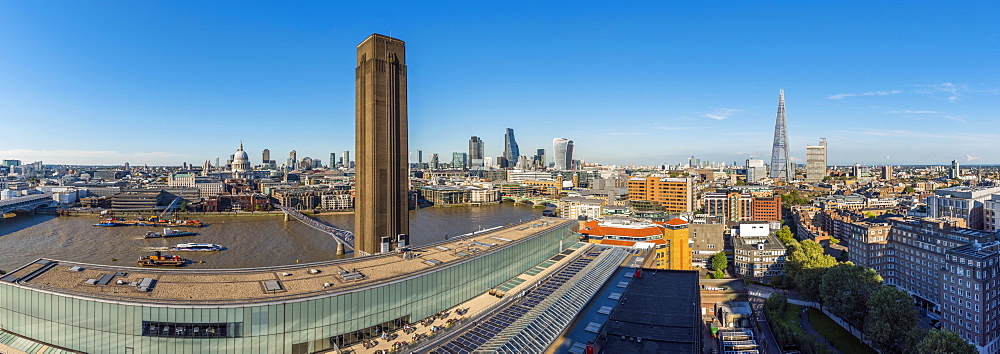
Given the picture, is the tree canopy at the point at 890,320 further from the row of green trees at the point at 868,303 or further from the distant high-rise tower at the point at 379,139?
the distant high-rise tower at the point at 379,139

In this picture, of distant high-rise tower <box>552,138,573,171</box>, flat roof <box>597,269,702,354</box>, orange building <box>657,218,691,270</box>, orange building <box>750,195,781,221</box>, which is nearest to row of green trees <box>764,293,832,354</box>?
flat roof <box>597,269,702,354</box>

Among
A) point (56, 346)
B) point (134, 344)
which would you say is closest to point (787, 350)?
point (134, 344)

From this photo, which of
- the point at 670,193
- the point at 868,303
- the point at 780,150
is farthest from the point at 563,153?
the point at 868,303

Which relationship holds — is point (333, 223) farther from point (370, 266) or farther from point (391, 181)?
point (370, 266)

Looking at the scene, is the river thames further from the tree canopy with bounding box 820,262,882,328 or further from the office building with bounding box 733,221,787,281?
the tree canopy with bounding box 820,262,882,328

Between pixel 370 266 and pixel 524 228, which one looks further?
pixel 524 228

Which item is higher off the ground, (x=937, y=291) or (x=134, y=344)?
(x=134, y=344)

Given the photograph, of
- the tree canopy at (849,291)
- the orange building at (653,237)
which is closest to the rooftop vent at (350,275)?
the orange building at (653,237)
